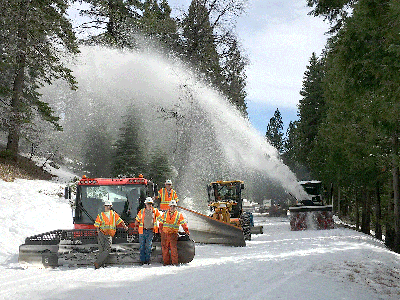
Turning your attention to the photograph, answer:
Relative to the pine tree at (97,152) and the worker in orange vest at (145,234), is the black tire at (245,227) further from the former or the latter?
the pine tree at (97,152)

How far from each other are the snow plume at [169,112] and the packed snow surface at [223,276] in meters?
10.5

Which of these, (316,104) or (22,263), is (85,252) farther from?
(316,104)

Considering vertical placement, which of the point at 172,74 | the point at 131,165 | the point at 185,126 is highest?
the point at 172,74

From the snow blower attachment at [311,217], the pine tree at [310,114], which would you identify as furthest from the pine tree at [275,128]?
the snow blower attachment at [311,217]

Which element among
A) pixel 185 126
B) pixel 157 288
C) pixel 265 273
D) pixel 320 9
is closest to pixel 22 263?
pixel 157 288

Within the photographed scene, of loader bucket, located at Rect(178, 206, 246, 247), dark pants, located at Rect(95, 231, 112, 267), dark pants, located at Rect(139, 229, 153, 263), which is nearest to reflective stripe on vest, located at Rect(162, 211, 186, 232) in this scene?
dark pants, located at Rect(139, 229, 153, 263)

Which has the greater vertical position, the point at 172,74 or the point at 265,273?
the point at 172,74

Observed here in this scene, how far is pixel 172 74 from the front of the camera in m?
29.4

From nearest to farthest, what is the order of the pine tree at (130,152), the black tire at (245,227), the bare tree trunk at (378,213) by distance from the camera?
1. the black tire at (245,227)
2. the bare tree trunk at (378,213)
3. the pine tree at (130,152)

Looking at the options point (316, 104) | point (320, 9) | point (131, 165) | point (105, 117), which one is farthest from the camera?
point (316, 104)

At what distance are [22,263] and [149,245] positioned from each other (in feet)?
9.67

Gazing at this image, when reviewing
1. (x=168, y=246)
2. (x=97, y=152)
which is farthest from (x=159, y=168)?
(x=168, y=246)

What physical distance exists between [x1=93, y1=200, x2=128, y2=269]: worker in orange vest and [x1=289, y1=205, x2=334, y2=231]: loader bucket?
14371 mm

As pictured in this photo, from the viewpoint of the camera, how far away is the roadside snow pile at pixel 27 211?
42.9ft
